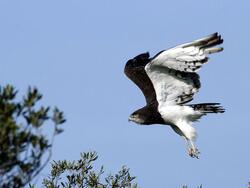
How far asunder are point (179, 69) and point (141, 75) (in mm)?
2760

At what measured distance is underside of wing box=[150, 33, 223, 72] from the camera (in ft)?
58.8

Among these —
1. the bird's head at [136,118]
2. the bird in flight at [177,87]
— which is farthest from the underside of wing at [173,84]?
the bird's head at [136,118]

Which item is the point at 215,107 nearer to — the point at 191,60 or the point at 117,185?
the point at 191,60

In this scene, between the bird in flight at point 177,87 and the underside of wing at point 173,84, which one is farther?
the underside of wing at point 173,84

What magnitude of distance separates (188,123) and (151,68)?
1.96 m

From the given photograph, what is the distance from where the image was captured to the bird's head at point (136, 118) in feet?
67.5

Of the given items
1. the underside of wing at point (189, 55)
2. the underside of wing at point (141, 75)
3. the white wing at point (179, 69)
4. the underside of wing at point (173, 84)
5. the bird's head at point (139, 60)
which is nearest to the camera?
the underside of wing at point (189, 55)

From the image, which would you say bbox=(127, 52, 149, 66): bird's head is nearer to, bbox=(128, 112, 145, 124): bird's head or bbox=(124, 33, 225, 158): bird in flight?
bbox=(124, 33, 225, 158): bird in flight

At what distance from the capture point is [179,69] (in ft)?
61.5

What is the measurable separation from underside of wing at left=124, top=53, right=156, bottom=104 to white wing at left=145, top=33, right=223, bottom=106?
1.54 feet

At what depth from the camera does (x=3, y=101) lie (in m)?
8.20

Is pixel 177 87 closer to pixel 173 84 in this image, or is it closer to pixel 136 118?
pixel 173 84

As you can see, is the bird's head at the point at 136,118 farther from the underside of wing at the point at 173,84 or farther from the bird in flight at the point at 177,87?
the underside of wing at the point at 173,84

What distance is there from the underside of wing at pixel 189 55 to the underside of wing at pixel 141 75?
1.86 meters
